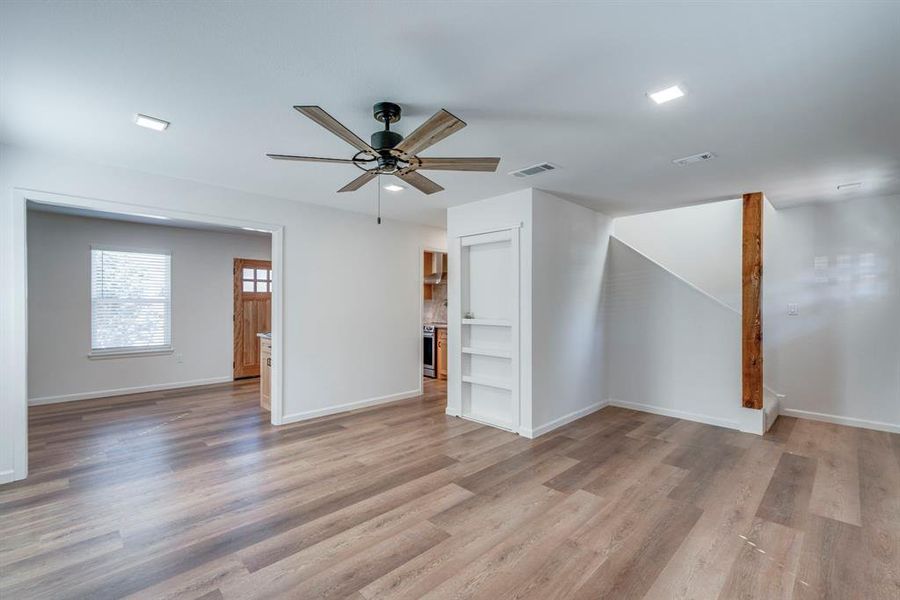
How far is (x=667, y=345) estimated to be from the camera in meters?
5.03

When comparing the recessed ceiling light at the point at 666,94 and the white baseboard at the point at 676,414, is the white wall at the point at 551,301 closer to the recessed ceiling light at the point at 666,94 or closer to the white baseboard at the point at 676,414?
the white baseboard at the point at 676,414

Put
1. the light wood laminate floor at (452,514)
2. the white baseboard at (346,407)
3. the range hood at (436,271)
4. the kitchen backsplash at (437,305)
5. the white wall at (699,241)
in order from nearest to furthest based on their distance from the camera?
the light wood laminate floor at (452,514), the white baseboard at (346,407), the white wall at (699,241), the range hood at (436,271), the kitchen backsplash at (437,305)

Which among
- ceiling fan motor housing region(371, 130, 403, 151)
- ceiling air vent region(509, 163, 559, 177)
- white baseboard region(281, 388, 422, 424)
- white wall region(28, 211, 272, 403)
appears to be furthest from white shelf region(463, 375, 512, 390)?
white wall region(28, 211, 272, 403)

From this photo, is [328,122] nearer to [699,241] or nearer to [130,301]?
[699,241]

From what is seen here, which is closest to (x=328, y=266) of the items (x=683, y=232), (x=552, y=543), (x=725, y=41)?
(x=552, y=543)

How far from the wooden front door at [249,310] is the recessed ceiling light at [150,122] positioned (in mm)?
4655

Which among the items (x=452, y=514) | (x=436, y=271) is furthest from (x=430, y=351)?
(x=452, y=514)

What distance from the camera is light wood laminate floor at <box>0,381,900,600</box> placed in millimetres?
2027

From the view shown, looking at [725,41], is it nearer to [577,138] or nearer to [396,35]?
[577,138]

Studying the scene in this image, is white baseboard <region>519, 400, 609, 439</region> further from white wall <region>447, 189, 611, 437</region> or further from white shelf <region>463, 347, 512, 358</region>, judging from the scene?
white shelf <region>463, 347, 512, 358</region>

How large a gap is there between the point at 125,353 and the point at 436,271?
16.4ft

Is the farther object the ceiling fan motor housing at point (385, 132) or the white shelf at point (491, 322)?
the white shelf at point (491, 322)

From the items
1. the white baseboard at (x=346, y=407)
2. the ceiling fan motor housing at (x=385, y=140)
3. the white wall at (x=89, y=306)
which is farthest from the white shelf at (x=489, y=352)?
the white wall at (x=89, y=306)

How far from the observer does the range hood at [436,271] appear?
7688 mm
